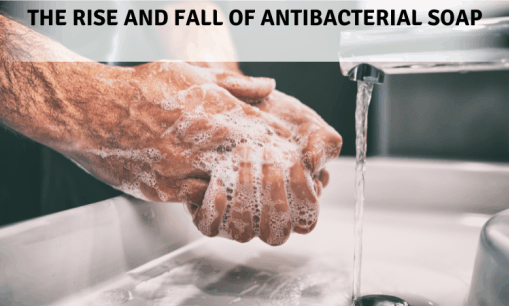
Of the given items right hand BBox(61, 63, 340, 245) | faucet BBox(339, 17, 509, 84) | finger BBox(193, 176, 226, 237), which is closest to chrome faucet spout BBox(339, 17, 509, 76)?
faucet BBox(339, 17, 509, 84)

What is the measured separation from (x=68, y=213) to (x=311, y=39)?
983mm

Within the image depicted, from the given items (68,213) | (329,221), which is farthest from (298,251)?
(68,213)

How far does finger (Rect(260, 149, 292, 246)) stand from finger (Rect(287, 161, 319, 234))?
14 millimetres

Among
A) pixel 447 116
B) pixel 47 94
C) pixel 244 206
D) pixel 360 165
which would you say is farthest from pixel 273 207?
pixel 447 116

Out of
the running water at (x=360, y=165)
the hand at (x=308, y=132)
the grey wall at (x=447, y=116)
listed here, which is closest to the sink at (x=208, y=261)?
the running water at (x=360, y=165)

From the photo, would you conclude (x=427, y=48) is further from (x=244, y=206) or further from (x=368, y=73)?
(x=244, y=206)

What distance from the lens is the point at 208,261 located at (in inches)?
22.1

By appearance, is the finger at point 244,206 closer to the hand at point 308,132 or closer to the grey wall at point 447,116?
the hand at point 308,132

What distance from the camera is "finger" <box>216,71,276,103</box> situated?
1.68 ft

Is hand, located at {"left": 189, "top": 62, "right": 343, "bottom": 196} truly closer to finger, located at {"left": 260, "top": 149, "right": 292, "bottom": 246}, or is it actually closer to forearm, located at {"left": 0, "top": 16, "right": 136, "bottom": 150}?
finger, located at {"left": 260, "top": 149, "right": 292, "bottom": 246}

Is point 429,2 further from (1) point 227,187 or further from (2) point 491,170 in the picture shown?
(1) point 227,187

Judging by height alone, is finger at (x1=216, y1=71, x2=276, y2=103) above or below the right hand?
above

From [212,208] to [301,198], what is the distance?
10 centimetres

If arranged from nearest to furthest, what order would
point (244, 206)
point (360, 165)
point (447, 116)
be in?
point (244, 206)
point (360, 165)
point (447, 116)
